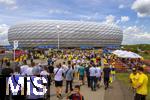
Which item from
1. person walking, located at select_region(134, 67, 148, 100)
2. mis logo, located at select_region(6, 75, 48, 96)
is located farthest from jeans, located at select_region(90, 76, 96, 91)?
mis logo, located at select_region(6, 75, 48, 96)

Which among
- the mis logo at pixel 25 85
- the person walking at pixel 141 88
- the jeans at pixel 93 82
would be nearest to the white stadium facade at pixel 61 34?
the jeans at pixel 93 82

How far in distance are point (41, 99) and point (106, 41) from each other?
172 metres

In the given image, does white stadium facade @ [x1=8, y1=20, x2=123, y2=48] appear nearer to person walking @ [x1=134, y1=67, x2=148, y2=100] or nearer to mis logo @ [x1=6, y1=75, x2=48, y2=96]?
person walking @ [x1=134, y1=67, x2=148, y2=100]

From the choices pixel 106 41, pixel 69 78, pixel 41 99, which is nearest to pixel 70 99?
pixel 41 99

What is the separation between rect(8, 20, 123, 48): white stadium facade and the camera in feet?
554

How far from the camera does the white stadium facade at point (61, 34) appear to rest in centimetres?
16900

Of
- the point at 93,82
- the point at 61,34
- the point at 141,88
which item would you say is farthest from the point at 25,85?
the point at 61,34

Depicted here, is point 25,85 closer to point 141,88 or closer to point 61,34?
point 141,88

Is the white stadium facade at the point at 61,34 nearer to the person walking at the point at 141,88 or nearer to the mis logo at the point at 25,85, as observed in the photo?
the person walking at the point at 141,88

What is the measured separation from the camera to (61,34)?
169000 mm

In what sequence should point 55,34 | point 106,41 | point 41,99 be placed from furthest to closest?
point 106,41, point 55,34, point 41,99

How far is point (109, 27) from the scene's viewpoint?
18562 centimetres

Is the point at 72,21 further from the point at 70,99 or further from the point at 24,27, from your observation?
the point at 70,99

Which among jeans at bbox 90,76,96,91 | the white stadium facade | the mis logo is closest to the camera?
the mis logo
